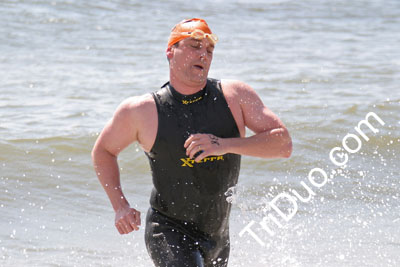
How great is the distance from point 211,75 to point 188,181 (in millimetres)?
8193

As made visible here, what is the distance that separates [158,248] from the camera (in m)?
4.09

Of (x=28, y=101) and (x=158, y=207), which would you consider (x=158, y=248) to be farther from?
(x=28, y=101)

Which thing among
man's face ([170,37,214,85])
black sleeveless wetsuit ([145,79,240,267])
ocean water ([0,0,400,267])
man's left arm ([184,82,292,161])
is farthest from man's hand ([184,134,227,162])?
ocean water ([0,0,400,267])

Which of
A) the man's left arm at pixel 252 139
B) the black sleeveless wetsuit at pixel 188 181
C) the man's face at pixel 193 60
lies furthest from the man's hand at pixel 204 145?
the man's face at pixel 193 60

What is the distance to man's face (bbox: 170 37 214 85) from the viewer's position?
4.06 m

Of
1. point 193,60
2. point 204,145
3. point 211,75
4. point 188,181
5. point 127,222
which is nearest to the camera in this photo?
point 204,145

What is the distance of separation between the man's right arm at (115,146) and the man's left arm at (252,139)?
0.37 metres

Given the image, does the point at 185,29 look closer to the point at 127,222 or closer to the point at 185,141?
the point at 185,141

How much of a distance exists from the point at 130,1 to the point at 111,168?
57.2 ft

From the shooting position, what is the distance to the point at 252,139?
395cm

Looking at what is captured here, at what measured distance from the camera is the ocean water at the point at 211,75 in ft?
20.4

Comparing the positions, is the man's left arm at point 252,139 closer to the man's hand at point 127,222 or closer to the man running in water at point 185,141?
the man running in water at point 185,141

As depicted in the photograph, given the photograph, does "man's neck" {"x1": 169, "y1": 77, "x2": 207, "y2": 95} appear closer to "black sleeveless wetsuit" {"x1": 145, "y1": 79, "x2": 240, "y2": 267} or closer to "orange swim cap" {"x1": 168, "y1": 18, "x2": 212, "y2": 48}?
"black sleeveless wetsuit" {"x1": 145, "y1": 79, "x2": 240, "y2": 267}

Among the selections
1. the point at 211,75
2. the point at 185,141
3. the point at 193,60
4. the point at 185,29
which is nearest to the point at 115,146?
the point at 185,141
